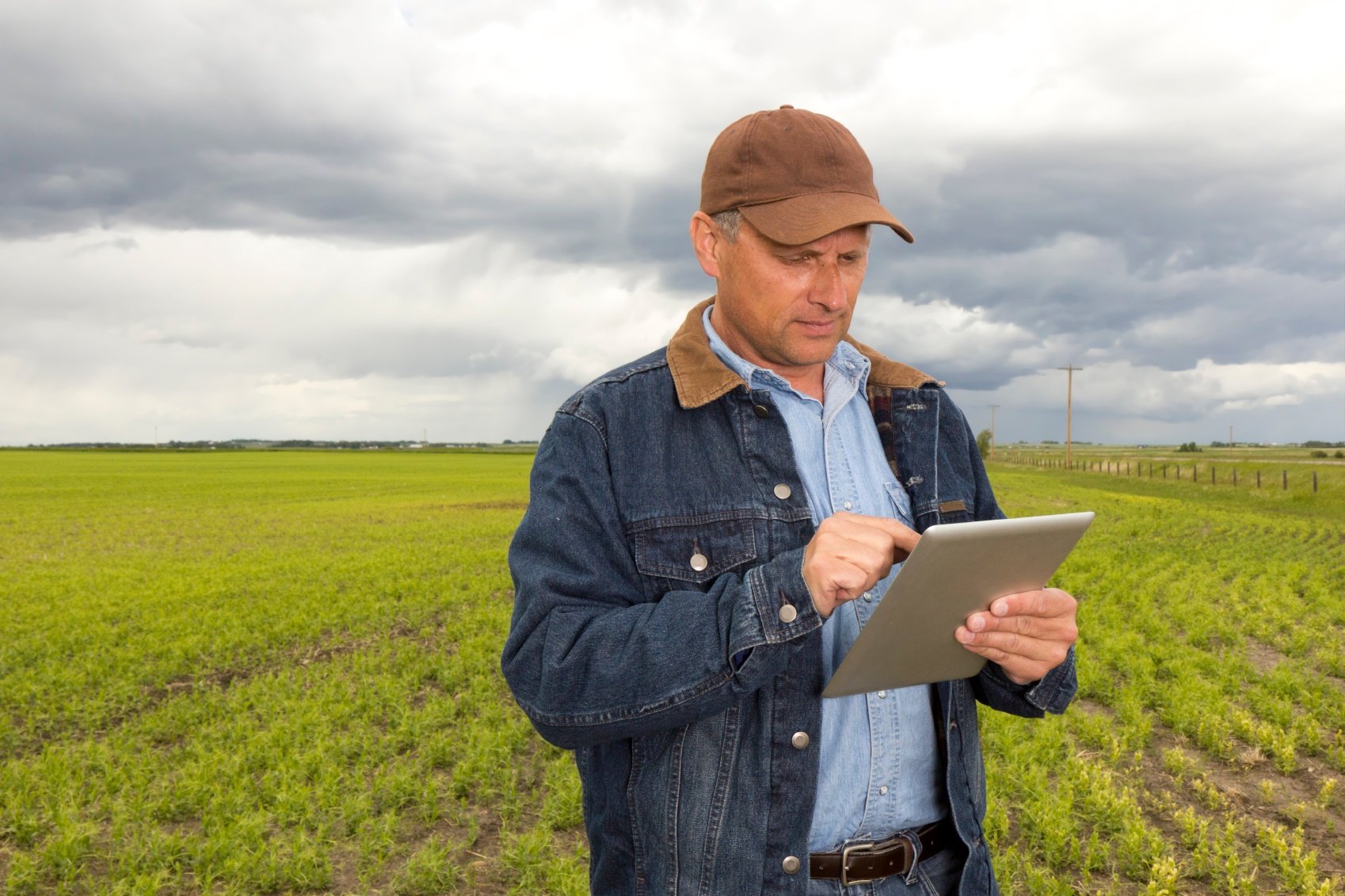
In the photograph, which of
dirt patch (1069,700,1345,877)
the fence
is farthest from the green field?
the fence

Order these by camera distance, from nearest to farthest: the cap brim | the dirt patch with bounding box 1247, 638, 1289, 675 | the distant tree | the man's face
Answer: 1. the cap brim
2. the man's face
3. the dirt patch with bounding box 1247, 638, 1289, 675
4. the distant tree

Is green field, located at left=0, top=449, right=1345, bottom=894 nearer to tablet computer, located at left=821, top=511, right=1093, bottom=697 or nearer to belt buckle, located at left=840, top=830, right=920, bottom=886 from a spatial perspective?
belt buckle, located at left=840, top=830, right=920, bottom=886

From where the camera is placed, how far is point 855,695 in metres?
2.16

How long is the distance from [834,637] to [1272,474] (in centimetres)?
4811

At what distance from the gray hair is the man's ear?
0.01 meters

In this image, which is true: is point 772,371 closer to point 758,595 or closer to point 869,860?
point 758,595

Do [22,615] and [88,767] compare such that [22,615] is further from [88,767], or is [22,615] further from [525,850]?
[525,850]

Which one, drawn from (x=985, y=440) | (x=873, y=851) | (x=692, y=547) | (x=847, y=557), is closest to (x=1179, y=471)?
(x=873, y=851)

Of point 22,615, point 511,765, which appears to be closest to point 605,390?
point 511,765

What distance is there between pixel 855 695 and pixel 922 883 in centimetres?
44

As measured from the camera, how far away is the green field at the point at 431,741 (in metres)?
5.59

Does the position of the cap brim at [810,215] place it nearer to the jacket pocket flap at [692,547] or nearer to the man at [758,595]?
the man at [758,595]

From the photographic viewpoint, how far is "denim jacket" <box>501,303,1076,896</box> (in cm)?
186

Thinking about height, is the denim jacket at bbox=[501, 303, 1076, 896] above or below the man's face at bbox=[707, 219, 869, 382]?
below
